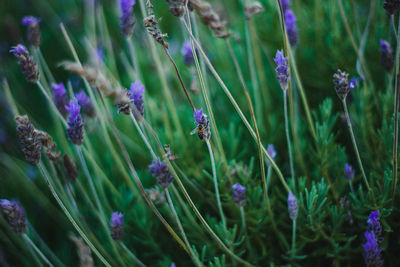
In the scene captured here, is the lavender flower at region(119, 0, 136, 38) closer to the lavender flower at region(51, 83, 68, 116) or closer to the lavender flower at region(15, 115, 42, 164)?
the lavender flower at region(51, 83, 68, 116)

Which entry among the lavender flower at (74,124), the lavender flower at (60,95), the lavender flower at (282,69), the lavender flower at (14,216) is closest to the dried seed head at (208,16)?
the lavender flower at (282,69)

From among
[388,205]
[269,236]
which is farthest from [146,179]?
[388,205]

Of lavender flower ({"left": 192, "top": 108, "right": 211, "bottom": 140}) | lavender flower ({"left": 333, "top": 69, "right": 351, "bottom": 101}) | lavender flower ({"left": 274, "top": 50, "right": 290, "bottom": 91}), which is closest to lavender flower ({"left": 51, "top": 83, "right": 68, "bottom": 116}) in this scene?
lavender flower ({"left": 192, "top": 108, "right": 211, "bottom": 140})

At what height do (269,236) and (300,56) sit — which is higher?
(300,56)

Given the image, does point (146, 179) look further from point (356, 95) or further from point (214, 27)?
point (356, 95)

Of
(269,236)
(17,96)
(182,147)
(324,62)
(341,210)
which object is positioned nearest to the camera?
(341,210)

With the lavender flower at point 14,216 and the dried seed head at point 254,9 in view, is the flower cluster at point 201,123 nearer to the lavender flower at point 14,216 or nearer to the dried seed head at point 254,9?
the dried seed head at point 254,9
